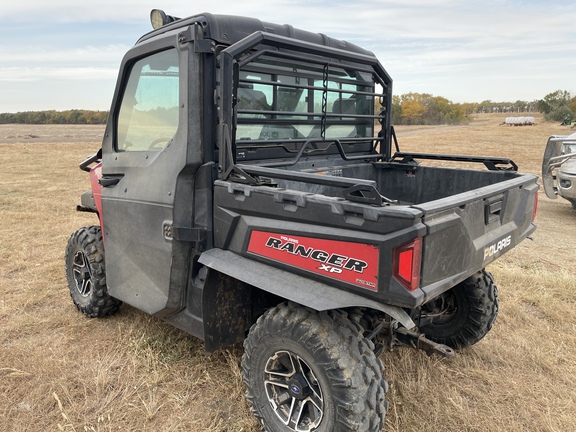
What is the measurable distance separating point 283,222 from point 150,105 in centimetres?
142

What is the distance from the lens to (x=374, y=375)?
2332mm

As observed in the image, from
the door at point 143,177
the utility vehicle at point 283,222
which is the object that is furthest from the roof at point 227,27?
the door at point 143,177

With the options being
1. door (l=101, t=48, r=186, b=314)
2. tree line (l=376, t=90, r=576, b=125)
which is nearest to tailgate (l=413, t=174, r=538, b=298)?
door (l=101, t=48, r=186, b=314)

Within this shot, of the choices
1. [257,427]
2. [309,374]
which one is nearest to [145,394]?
[257,427]

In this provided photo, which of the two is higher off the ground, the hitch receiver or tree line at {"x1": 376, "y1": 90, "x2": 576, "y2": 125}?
tree line at {"x1": 376, "y1": 90, "x2": 576, "y2": 125}

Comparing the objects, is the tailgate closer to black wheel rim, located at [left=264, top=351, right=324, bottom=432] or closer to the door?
black wheel rim, located at [left=264, top=351, right=324, bottom=432]

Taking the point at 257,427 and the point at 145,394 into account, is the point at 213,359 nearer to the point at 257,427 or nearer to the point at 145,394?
the point at 145,394

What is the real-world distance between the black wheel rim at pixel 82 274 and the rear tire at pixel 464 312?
2.78 m

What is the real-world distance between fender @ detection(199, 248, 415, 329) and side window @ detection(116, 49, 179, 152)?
0.87 meters

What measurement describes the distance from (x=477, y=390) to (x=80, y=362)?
2.76 meters

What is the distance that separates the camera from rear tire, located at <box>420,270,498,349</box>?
11.5 feet

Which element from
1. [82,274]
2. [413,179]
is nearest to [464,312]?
[413,179]

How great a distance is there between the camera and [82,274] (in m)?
4.21

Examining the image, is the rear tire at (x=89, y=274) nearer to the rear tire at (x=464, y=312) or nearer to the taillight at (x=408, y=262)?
the rear tire at (x=464, y=312)
